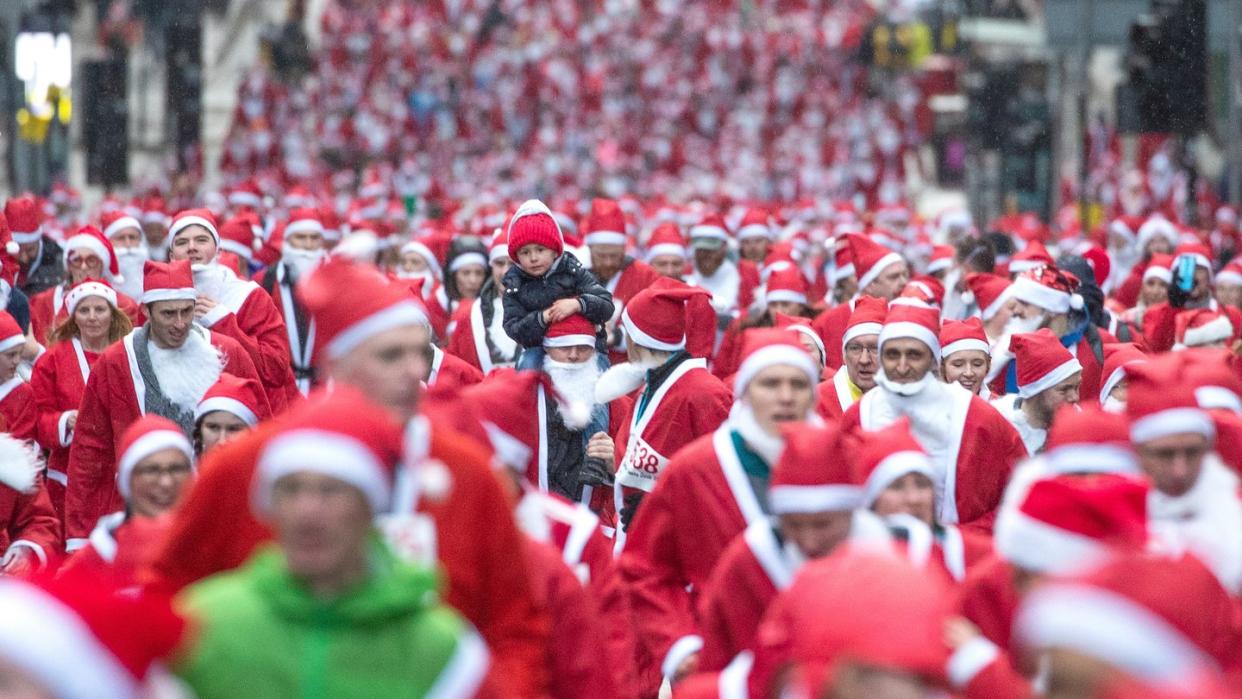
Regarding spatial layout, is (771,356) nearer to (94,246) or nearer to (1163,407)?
(1163,407)

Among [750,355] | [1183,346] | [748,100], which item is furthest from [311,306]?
[748,100]

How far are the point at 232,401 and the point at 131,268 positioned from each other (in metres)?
8.03

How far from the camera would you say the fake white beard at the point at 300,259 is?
48.6ft

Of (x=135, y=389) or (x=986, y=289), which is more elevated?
(x=986, y=289)

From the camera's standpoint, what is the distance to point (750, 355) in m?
7.04

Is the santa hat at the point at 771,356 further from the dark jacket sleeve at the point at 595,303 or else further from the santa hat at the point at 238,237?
Result: the santa hat at the point at 238,237

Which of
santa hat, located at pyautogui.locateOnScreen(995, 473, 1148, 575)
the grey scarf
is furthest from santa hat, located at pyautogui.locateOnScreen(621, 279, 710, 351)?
santa hat, located at pyautogui.locateOnScreen(995, 473, 1148, 575)

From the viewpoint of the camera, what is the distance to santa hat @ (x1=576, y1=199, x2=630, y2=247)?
1521 centimetres

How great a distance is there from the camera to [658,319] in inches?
378

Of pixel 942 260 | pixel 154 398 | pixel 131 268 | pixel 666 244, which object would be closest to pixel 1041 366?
pixel 154 398

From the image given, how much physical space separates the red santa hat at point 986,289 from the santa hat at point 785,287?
3.39 ft

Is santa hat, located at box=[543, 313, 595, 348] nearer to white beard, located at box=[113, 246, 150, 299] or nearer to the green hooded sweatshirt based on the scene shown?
white beard, located at box=[113, 246, 150, 299]

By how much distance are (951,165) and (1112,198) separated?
4439 millimetres

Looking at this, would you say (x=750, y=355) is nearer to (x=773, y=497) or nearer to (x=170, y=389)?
(x=773, y=497)
